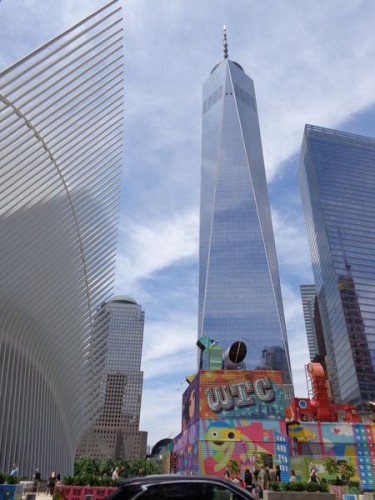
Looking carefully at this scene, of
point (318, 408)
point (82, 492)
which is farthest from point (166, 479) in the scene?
point (318, 408)

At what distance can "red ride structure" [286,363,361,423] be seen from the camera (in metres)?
43.6

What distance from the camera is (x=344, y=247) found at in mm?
145375

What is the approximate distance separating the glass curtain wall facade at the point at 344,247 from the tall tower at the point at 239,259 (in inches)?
683

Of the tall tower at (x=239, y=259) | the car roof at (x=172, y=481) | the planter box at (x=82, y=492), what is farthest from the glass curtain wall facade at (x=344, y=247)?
the car roof at (x=172, y=481)

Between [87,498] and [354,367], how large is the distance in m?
133

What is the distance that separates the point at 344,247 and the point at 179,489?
149 meters

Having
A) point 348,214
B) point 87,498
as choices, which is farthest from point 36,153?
point 348,214

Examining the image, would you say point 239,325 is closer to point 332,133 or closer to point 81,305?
point 332,133

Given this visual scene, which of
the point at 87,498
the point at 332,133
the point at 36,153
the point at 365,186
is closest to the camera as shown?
the point at 87,498

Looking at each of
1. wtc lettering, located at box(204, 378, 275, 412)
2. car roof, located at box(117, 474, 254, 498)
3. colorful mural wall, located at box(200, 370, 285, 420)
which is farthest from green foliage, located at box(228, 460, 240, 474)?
car roof, located at box(117, 474, 254, 498)

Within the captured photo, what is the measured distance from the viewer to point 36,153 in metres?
28.9

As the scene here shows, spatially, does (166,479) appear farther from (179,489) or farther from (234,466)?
(234,466)

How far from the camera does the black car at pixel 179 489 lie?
6.33 meters

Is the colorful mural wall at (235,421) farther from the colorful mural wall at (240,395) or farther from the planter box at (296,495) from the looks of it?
the planter box at (296,495)
